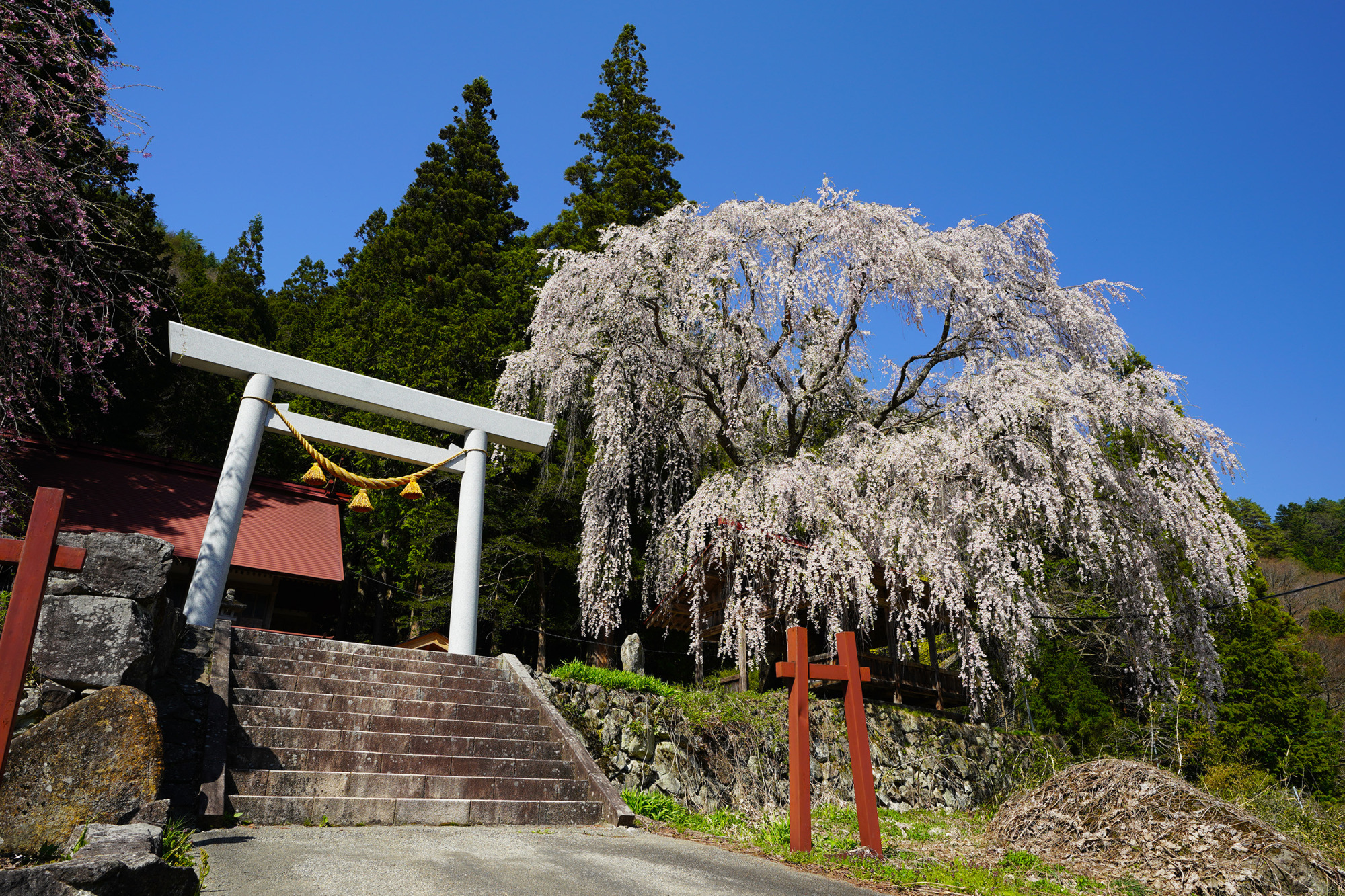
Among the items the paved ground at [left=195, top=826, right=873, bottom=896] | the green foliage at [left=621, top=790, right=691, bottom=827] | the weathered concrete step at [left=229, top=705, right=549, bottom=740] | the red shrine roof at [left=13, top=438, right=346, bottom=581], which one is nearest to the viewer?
the paved ground at [left=195, top=826, right=873, bottom=896]

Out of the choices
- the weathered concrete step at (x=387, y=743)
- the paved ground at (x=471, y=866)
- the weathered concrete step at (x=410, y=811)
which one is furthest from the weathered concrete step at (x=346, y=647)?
the paved ground at (x=471, y=866)

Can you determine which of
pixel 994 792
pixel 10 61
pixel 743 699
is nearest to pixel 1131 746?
pixel 994 792

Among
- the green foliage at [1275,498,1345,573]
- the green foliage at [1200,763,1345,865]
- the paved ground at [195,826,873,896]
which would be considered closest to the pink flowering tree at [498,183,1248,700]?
the green foliage at [1200,763,1345,865]

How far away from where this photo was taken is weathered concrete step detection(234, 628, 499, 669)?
7426 mm

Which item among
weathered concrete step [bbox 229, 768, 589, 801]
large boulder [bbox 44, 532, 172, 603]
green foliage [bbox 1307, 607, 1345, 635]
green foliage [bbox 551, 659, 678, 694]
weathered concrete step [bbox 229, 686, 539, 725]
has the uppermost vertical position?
green foliage [bbox 1307, 607, 1345, 635]

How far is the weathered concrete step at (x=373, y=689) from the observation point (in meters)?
6.76

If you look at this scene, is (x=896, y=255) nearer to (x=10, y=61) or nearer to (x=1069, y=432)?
(x=1069, y=432)

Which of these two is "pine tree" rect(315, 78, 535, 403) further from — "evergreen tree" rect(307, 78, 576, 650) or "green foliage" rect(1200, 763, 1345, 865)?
"green foliage" rect(1200, 763, 1345, 865)

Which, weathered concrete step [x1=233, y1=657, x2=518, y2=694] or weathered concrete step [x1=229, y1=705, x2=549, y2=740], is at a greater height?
weathered concrete step [x1=233, y1=657, x2=518, y2=694]

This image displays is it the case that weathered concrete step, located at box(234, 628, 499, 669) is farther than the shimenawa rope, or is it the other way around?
the shimenawa rope

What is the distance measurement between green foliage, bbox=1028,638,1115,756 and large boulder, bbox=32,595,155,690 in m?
13.9

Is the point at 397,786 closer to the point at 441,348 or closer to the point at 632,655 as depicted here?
the point at 632,655

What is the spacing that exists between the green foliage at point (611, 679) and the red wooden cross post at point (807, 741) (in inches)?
136

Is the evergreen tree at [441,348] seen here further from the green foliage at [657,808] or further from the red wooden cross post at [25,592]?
the red wooden cross post at [25,592]
